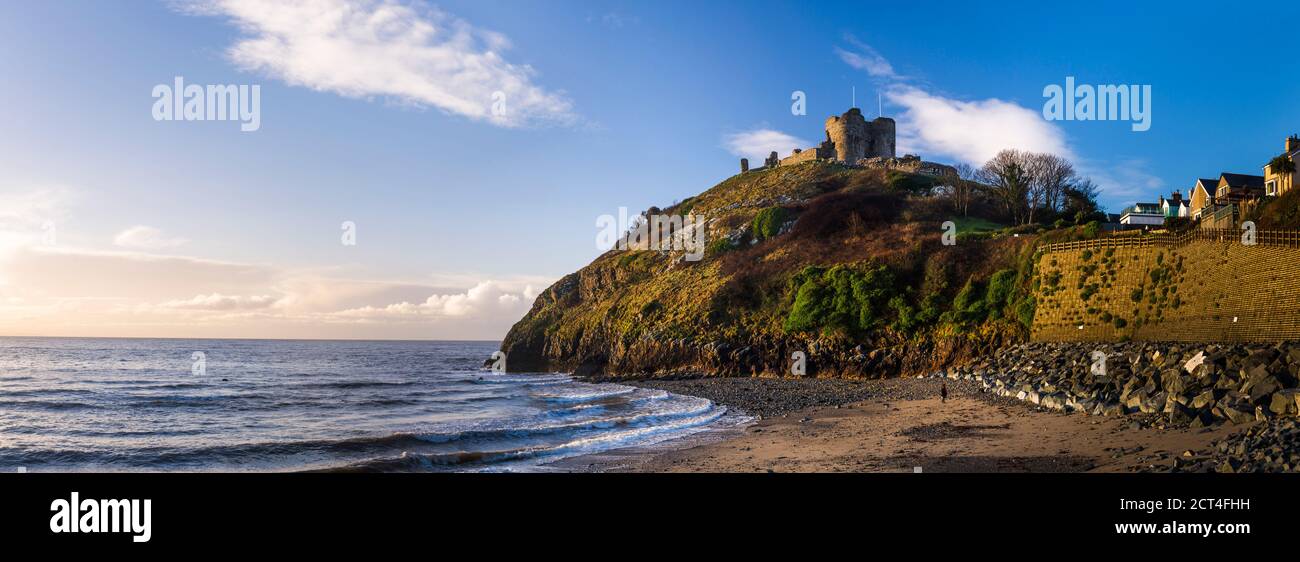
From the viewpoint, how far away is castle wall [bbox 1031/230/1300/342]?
2538cm

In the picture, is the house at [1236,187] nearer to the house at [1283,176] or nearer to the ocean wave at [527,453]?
the house at [1283,176]

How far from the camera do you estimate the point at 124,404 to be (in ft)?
128

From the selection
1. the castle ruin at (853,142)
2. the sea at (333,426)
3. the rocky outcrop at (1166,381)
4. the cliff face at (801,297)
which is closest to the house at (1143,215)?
the cliff face at (801,297)

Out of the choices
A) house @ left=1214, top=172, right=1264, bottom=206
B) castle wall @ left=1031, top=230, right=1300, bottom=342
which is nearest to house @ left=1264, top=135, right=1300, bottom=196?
house @ left=1214, top=172, right=1264, bottom=206

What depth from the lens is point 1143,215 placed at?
232 feet

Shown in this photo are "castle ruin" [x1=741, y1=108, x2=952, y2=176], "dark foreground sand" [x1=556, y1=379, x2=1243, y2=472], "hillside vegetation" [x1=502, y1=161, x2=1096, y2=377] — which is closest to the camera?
"dark foreground sand" [x1=556, y1=379, x2=1243, y2=472]

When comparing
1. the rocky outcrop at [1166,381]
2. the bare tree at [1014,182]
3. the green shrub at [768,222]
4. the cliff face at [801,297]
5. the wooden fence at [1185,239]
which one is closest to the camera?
the rocky outcrop at [1166,381]

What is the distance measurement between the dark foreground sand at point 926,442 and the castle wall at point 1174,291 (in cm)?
836

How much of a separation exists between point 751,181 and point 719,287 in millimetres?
44811

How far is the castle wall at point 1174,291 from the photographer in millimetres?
25375

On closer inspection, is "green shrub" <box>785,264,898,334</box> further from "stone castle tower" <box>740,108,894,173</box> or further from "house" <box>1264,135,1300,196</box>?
"stone castle tower" <box>740,108,894,173</box>

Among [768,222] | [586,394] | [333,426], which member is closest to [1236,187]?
[768,222]

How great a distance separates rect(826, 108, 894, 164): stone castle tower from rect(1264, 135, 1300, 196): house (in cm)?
5168
